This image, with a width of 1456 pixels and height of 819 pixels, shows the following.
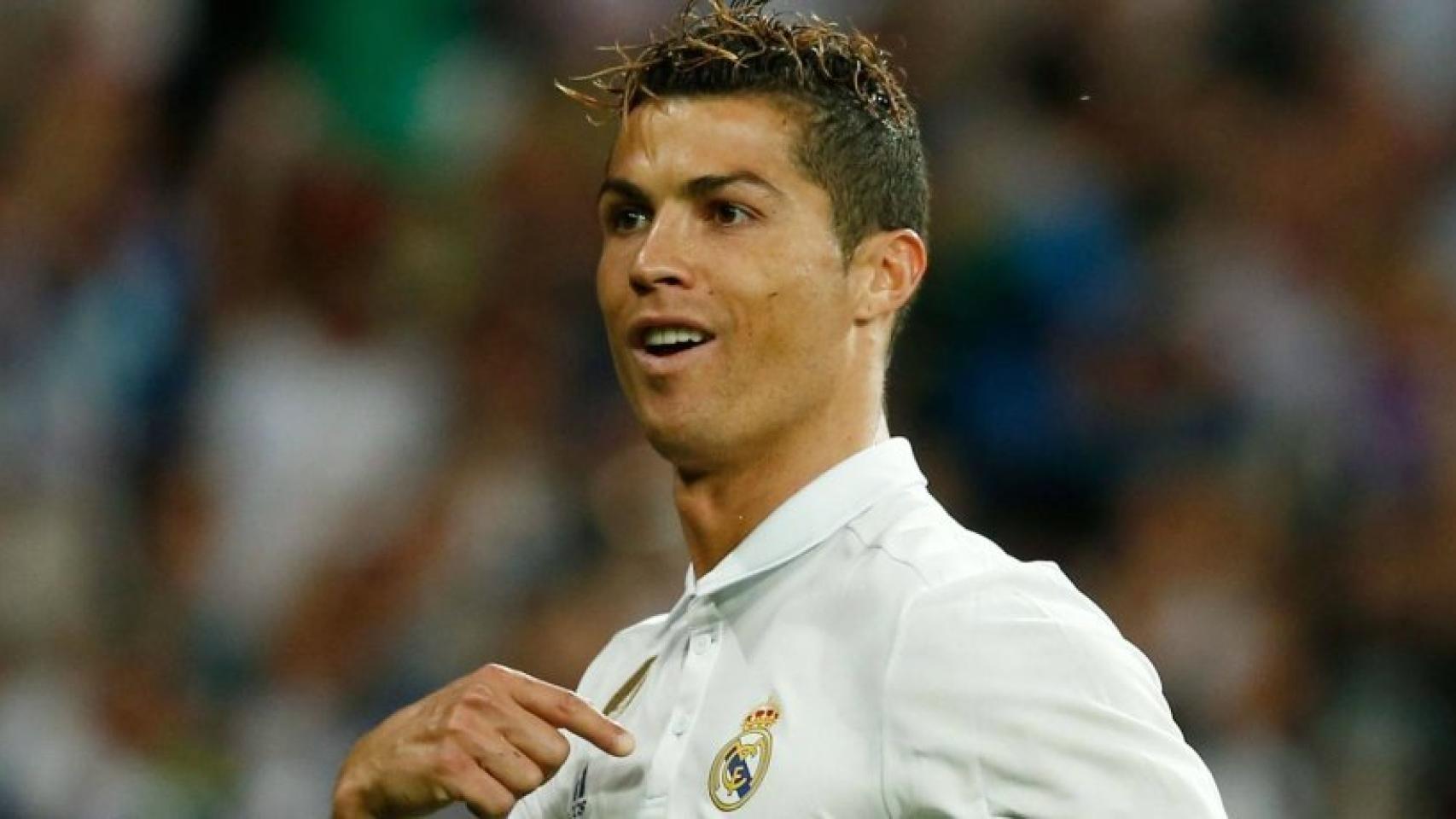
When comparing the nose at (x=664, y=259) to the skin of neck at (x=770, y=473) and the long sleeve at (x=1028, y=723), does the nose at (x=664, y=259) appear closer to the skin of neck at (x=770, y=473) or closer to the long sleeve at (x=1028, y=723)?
the skin of neck at (x=770, y=473)

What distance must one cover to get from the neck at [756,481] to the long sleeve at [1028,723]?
0.50m

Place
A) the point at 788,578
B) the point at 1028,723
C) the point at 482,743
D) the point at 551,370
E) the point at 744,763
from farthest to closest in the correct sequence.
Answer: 1. the point at 551,370
2. the point at 788,578
3. the point at 482,743
4. the point at 744,763
5. the point at 1028,723

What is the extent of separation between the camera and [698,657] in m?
2.79

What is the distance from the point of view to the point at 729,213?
2.93 metres

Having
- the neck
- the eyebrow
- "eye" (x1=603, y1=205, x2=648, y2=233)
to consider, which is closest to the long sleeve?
the neck

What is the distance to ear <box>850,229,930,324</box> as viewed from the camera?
2.99 meters

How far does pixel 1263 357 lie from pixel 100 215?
3.35 metres

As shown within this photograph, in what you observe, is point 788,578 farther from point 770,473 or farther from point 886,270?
point 886,270

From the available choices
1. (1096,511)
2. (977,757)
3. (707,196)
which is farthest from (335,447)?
(977,757)

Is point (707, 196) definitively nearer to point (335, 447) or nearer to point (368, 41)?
point (335, 447)

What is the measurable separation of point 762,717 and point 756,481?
0.44 meters

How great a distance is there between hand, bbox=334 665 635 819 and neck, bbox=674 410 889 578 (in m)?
0.33

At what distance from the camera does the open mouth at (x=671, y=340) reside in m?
2.91

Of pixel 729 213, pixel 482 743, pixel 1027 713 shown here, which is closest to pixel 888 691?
pixel 1027 713
